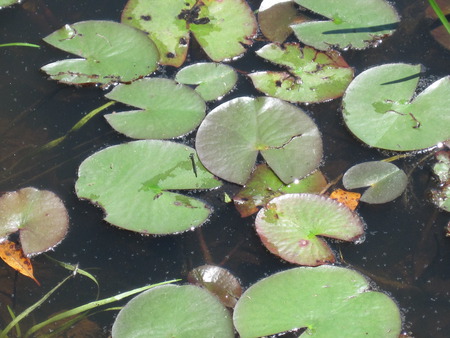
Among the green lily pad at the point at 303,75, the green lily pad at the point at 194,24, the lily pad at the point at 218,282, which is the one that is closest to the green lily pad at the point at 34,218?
the lily pad at the point at 218,282

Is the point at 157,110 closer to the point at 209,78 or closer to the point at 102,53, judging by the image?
the point at 209,78

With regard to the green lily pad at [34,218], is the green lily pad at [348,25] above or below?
above

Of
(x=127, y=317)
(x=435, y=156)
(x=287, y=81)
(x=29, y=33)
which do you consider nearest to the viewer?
(x=127, y=317)

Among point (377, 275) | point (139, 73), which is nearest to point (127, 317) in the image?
point (377, 275)

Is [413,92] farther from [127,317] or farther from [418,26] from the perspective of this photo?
[127,317]

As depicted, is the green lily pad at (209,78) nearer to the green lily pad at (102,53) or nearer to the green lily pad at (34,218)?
the green lily pad at (102,53)

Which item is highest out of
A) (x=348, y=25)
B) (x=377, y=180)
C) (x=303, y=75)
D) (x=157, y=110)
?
(x=348, y=25)

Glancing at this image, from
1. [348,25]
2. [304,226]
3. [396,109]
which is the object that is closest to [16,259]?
[304,226]
